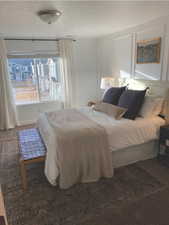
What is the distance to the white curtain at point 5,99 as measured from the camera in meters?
4.17

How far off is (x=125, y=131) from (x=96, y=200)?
1.02m

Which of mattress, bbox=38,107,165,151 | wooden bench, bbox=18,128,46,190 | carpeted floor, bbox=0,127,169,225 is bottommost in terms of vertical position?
carpeted floor, bbox=0,127,169,225

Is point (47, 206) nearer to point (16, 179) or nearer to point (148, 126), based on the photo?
point (16, 179)

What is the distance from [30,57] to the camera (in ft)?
14.8

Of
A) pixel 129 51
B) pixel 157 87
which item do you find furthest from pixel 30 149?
pixel 129 51

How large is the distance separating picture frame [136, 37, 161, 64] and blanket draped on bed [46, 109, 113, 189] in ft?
5.78

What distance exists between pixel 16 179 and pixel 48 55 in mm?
3362

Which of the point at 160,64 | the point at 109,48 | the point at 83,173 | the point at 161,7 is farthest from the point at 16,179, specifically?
the point at 109,48

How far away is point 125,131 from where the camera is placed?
2490 mm

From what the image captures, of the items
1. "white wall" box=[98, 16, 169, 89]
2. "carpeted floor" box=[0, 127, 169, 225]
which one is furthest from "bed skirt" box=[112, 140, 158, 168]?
"white wall" box=[98, 16, 169, 89]

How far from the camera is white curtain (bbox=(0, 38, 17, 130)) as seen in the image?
4.17 meters

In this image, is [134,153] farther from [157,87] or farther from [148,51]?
[148,51]

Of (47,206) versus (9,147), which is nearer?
(47,206)

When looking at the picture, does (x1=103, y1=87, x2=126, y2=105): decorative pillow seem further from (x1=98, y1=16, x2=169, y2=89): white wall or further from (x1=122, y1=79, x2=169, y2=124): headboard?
(x1=98, y1=16, x2=169, y2=89): white wall
